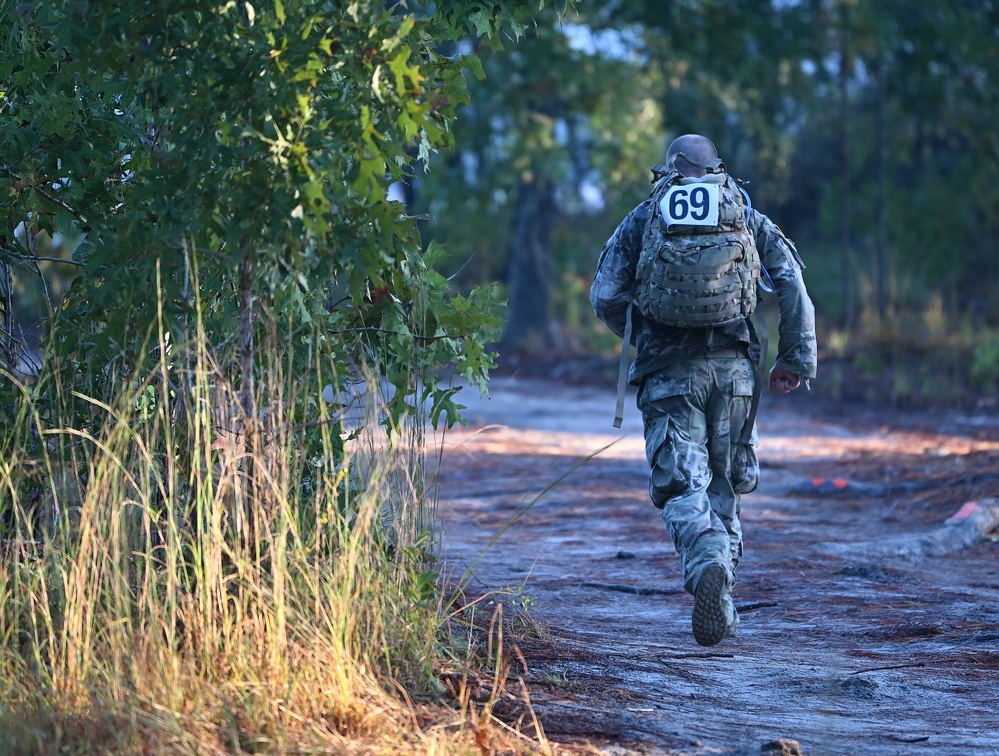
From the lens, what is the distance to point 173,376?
3924 mm

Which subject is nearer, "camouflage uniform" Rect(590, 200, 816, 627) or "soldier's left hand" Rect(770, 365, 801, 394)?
"camouflage uniform" Rect(590, 200, 816, 627)

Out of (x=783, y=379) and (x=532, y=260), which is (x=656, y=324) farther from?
(x=532, y=260)

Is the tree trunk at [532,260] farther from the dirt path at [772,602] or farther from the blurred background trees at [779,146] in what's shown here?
the dirt path at [772,602]

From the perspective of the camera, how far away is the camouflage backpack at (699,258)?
14.3 ft

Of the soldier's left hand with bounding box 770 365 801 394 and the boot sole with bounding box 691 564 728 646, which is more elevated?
the soldier's left hand with bounding box 770 365 801 394

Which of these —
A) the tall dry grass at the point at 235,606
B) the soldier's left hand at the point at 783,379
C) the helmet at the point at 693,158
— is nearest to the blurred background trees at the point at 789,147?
the soldier's left hand at the point at 783,379

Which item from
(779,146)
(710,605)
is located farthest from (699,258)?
(779,146)

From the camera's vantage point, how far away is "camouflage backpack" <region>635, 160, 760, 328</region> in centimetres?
436

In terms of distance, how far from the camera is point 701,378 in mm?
4590

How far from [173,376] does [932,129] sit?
18868 millimetres

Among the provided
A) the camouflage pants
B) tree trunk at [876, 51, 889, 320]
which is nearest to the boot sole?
the camouflage pants

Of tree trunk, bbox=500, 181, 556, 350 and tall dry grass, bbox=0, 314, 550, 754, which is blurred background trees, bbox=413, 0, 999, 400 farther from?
tall dry grass, bbox=0, 314, 550, 754

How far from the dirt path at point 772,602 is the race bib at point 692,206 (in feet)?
3.66

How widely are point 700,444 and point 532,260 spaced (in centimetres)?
1547
